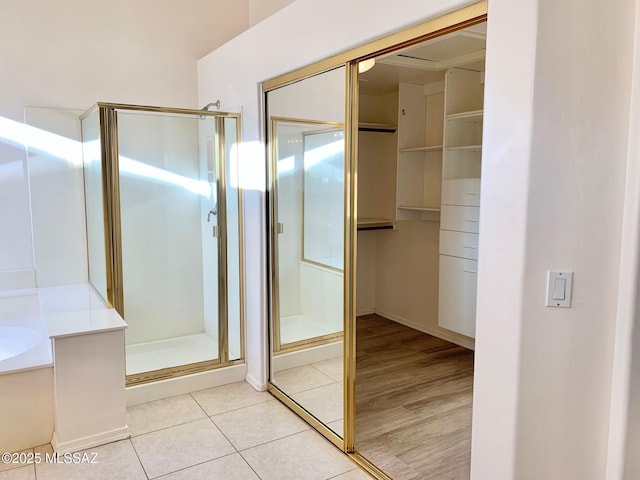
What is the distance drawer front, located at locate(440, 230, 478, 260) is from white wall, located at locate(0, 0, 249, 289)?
2.30 meters

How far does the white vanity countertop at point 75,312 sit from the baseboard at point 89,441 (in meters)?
0.57

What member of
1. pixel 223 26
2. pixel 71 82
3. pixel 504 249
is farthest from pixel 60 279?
pixel 504 249

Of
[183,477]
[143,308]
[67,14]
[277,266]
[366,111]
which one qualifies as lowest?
[183,477]

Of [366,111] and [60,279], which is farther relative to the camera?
[366,111]

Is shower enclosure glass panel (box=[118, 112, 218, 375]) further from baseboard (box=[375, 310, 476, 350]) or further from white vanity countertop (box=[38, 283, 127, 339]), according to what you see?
baseboard (box=[375, 310, 476, 350])

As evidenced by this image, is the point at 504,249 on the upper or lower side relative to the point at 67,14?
lower

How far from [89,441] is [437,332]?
2.86 m

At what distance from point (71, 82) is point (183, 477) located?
2.83m

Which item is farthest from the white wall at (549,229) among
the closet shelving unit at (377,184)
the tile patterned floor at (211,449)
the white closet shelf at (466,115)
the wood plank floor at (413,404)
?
the closet shelving unit at (377,184)

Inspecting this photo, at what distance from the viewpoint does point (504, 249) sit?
1601 millimetres

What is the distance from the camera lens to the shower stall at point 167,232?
10.5 feet

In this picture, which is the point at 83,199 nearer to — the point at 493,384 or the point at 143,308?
the point at 143,308

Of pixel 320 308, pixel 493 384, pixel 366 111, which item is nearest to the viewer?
pixel 493 384

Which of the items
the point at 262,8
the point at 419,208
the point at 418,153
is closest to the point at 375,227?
the point at 419,208
